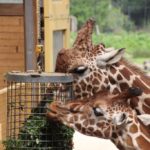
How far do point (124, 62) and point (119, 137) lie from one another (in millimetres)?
1494

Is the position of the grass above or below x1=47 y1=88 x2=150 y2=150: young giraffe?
above

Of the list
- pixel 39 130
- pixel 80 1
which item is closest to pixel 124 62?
pixel 39 130

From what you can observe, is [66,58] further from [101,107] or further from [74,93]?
[101,107]

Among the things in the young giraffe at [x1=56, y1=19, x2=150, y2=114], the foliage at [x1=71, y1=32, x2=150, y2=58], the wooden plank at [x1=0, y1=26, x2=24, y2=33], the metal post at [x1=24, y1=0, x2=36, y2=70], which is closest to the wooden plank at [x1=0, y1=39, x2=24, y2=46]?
the wooden plank at [x1=0, y1=26, x2=24, y2=33]

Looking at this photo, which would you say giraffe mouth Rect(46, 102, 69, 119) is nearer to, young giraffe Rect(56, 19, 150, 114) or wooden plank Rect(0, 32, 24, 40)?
young giraffe Rect(56, 19, 150, 114)

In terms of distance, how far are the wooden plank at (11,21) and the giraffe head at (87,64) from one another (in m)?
3.11

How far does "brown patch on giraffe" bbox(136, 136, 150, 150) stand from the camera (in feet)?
20.2

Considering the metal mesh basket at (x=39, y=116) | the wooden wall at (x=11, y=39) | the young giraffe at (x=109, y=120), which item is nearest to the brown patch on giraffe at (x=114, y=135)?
the young giraffe at (x=109, y=120)

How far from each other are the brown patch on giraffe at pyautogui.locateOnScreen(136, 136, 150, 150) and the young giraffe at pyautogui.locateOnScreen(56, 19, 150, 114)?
1021mm

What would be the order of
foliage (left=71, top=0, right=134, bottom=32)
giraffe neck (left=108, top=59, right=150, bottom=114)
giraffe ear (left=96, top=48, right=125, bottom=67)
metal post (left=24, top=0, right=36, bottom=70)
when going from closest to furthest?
Answer: giraffe ear (left=96, top=48, right=125, bottom=67), giraffe neck (left=108, top=59, right=150, bottom=114), metal post (left=24, top=0, right=36, bottom=70), foliage (left=71, top=0, right=134, bottom=32)

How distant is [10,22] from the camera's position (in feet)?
34.3

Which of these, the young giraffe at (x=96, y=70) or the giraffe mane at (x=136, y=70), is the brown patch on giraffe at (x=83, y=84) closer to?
the young giraffe at (x=96, y=70)

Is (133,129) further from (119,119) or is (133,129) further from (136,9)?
(136,9)

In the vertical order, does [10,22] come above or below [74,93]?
above
